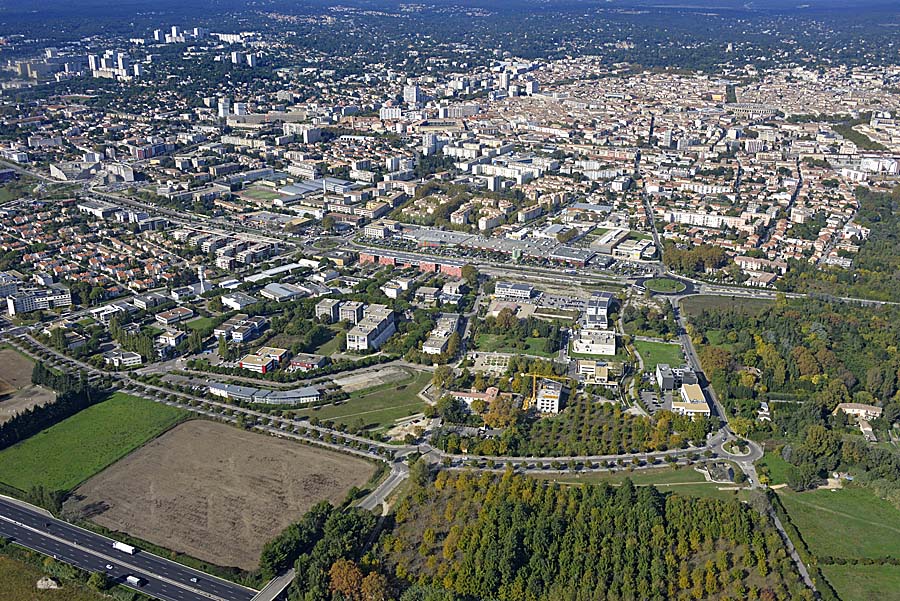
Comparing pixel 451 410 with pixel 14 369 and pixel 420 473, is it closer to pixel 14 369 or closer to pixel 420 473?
pixel 420 473

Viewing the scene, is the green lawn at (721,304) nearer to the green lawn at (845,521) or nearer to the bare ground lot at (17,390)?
the green lawn at (845,521)

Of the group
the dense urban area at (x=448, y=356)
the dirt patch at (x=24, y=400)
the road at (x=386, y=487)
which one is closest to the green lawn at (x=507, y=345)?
the dense urban area at (x=448, y=356)

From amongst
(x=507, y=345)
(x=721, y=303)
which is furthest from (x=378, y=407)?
(x=721, y=303)

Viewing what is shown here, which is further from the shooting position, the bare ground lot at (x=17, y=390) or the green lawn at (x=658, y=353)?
the green lawn at (x=658, y=353)

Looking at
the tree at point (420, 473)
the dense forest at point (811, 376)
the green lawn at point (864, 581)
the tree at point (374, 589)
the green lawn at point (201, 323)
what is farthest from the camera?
the green lawn at point (201, 323)

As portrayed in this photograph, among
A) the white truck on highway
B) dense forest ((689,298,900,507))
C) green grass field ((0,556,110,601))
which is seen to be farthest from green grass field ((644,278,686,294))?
green grass field ((0,556,110,601))

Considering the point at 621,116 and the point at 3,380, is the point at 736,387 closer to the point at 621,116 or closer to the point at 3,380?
the point at 3,380

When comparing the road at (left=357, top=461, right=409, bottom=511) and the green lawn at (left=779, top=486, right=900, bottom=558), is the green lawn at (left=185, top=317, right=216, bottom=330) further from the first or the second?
the green lawn at (left=779, top=486, right=900, bottom=558)
